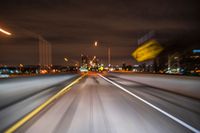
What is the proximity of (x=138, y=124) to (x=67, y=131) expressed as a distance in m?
2.32

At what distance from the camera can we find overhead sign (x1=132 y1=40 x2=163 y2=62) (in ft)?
296

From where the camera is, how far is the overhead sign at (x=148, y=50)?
9018 cm

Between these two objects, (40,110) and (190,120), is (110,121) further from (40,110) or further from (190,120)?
(40,110)

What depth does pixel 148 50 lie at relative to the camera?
330ft

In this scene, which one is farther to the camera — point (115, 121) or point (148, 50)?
point (148, 50)

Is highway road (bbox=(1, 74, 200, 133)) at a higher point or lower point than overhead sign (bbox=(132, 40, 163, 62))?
lower

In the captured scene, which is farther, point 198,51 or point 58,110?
point 198,51

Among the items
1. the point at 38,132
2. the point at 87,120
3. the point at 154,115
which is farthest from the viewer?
the point at 154,115

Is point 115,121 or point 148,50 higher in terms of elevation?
point 148,50

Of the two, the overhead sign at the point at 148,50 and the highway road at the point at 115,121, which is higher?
A: the overhead sign at the point at 148,50

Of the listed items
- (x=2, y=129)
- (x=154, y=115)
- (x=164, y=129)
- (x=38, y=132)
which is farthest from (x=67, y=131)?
(x=154, y=115)

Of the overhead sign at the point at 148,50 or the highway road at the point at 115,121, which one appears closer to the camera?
the highway road at the point at 115,121

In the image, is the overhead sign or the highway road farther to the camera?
the overhead sign

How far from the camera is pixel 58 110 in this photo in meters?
12.5
